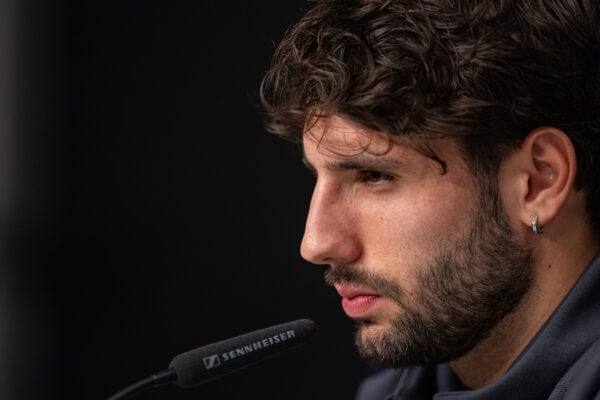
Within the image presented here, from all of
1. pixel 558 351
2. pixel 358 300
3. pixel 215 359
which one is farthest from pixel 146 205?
pixel 558 351

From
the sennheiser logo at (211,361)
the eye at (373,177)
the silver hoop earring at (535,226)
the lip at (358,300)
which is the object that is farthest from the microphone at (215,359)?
the silver hoop earring at (535,226)

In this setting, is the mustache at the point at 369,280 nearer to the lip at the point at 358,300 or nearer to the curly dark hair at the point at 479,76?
the lip at the point at 358,300

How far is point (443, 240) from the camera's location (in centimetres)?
139

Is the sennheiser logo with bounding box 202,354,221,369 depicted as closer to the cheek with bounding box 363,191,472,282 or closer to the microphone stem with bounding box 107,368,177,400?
the microphone stem with bounding box 107,368,177,400

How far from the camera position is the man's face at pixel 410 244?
1.38 metres

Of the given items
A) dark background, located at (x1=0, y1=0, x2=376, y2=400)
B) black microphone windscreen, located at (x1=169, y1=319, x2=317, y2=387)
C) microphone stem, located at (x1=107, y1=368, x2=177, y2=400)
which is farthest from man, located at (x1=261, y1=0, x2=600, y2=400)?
dark background, located at (x1=0, y1=0, x2=376, y2=400)

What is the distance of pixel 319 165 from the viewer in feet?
4.72

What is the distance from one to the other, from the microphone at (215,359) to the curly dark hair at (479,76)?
0.33 metres

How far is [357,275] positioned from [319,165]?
173 millimetres

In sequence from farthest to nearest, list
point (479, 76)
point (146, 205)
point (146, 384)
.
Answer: point (146, 205) < point (479, 76) < point (146, 384)

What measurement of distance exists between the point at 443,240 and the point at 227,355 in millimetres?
354

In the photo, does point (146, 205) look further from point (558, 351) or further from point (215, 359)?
point (558, 351)

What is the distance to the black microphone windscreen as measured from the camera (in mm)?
1254

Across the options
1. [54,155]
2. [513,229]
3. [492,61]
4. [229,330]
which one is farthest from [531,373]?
[54,155]
